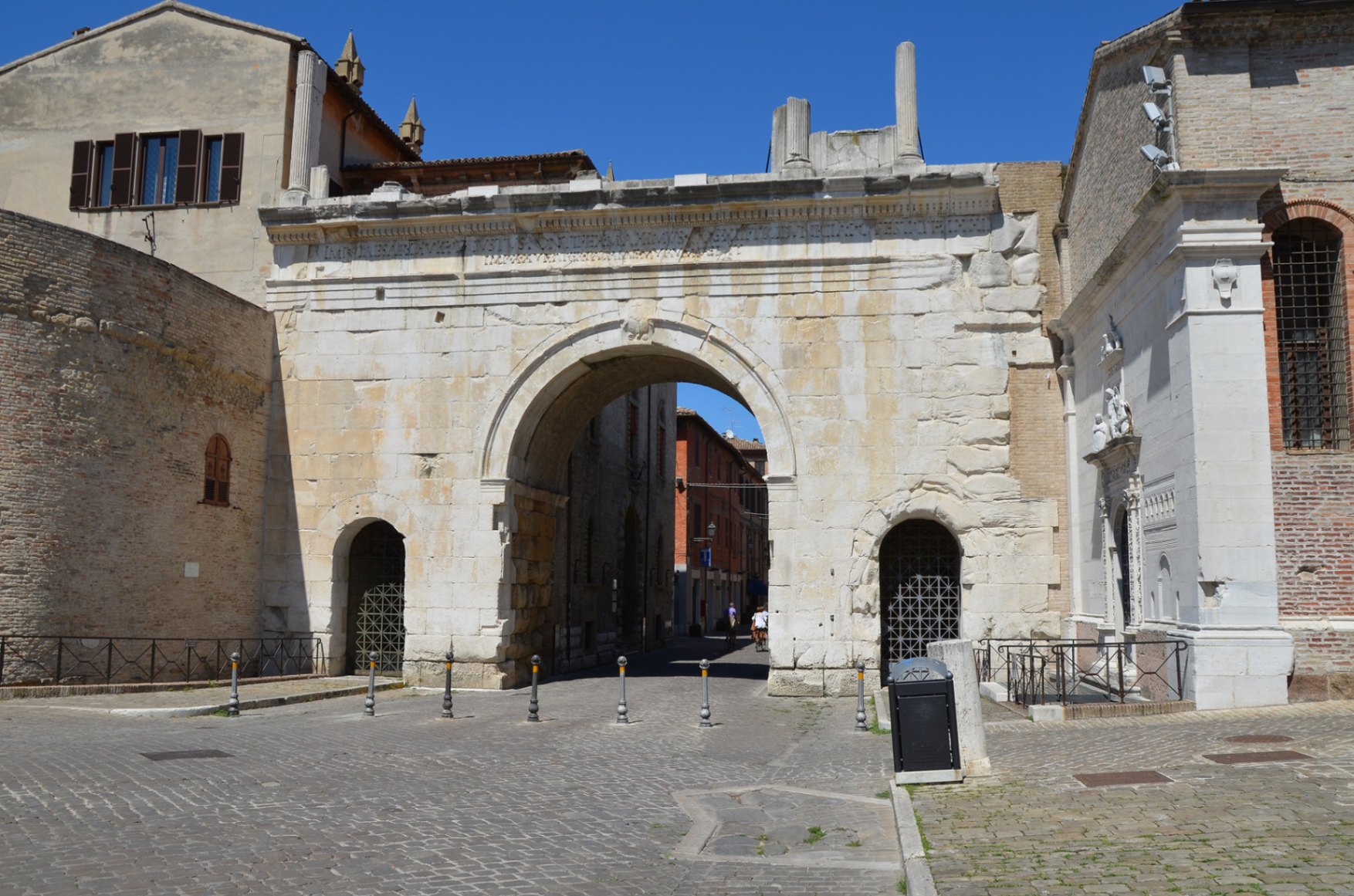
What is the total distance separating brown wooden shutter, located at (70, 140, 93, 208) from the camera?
20188mm

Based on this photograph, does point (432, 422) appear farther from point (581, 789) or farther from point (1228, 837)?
point (1228, 837)

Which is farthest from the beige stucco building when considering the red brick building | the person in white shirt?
the red brick building

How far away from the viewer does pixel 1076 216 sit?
1612 centimetres

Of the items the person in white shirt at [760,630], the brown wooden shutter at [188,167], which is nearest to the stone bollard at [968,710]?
the brown wooden shutter at [188,167]

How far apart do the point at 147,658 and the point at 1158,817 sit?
13650 millimetres

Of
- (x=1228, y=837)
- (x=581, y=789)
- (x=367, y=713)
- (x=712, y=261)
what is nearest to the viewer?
(x=1228, y=837)

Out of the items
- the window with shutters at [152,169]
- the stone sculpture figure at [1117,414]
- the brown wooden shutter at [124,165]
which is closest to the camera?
the stone sculpture figure at [1117,414]

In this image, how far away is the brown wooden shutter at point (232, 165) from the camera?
19.6 m

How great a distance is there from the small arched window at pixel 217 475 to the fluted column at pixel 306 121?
4634 millimetres

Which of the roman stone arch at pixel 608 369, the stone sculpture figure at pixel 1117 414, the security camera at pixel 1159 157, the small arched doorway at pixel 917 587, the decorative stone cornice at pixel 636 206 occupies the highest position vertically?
the decorative stone cornice at pixel 636 206

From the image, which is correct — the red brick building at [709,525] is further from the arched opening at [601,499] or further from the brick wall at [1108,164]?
the brick wall at [1108,164]

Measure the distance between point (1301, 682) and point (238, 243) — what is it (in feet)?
56.2

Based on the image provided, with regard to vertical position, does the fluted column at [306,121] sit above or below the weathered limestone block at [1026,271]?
above

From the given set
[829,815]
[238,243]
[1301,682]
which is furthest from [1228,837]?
[238,243]
